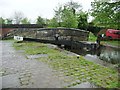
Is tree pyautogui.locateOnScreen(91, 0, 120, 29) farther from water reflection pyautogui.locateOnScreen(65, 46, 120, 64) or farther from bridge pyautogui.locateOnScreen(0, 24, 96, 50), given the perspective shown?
bridge pyautogui.locateOnScreen(0, 24, 96, 50)

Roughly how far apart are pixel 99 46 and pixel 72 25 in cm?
1173

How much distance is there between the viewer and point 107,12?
9602mm

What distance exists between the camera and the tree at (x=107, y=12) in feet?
29.8

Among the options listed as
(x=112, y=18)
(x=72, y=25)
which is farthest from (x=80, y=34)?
(x=112, y=18)

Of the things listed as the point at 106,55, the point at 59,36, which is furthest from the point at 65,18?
the point at 106,55

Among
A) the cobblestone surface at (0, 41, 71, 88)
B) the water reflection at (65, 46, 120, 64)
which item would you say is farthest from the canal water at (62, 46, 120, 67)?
the cobblestone surface at (0, 41, 71, 88)

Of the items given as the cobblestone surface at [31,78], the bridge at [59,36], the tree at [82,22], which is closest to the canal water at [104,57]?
the bridge at [59,36]

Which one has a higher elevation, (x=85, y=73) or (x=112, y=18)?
(x=112, y=18)

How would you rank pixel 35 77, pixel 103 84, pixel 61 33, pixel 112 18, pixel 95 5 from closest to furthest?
pixel 103 84 < pixel 35 77 < pixel 112 18 < pixel 95 5 < pixel 61 33

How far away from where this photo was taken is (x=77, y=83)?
4.89 meters

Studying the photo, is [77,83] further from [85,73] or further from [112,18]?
[112,18]

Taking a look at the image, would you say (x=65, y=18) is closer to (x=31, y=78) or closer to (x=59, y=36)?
(x=59, y=36)

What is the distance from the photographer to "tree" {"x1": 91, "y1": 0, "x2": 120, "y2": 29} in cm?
909


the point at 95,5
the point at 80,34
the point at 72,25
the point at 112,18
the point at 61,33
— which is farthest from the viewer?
the point at 72,25
